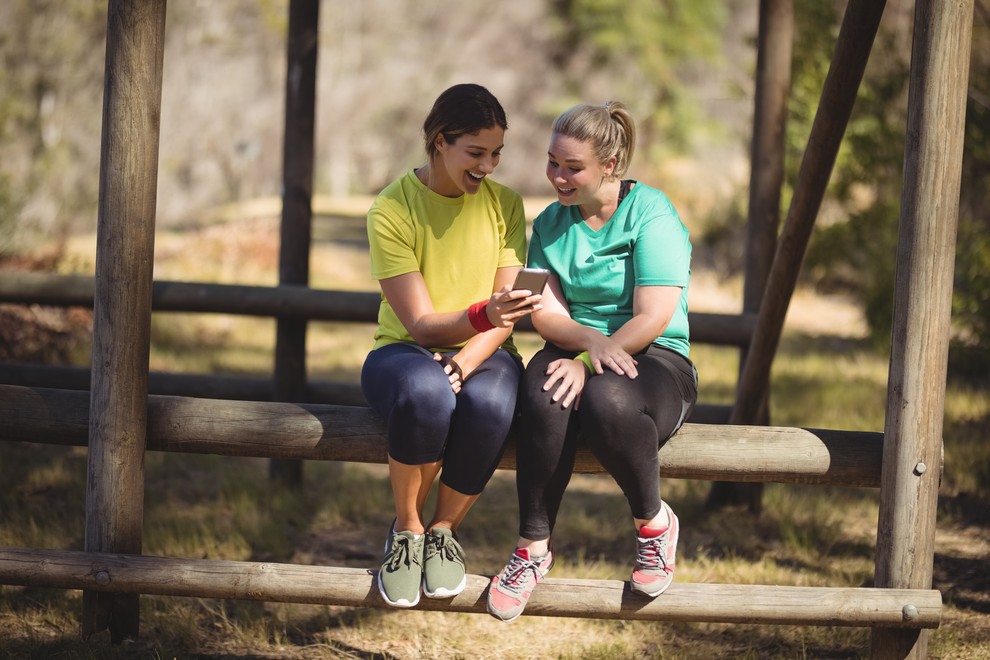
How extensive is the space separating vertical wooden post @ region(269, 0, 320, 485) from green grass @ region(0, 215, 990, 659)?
23.0 inches

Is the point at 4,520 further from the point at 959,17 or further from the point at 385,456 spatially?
the point at 959,17

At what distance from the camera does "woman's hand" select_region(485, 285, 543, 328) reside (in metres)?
2.70

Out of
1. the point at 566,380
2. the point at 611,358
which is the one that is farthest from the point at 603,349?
the point at 566,380

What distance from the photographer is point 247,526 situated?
4484 mm

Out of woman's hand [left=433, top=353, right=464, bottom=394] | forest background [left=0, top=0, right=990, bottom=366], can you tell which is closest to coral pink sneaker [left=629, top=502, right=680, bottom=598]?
woman's hand [left=433, top=353, right=464, bottom=394]

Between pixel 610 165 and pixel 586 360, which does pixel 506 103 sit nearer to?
pixel 610 165

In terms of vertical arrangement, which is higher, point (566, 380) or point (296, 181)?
point (296, 181)

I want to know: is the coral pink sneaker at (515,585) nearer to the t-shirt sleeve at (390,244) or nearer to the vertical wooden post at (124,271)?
the t-shirt sleeve at (390,244)

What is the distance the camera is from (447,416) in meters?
2.79

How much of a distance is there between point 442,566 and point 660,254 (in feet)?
3.54

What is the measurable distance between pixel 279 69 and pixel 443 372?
26.0m

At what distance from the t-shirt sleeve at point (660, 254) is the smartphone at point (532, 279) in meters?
0.41

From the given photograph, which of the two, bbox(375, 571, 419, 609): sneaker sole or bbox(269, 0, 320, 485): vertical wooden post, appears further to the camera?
bbox(269, 0, 320, 485): vertical wooden post

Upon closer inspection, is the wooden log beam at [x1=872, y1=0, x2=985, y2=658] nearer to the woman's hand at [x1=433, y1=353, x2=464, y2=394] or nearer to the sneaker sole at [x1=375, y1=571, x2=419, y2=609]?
the woman's hand at [x1=433, y1=353, x2=464, y2=394]
